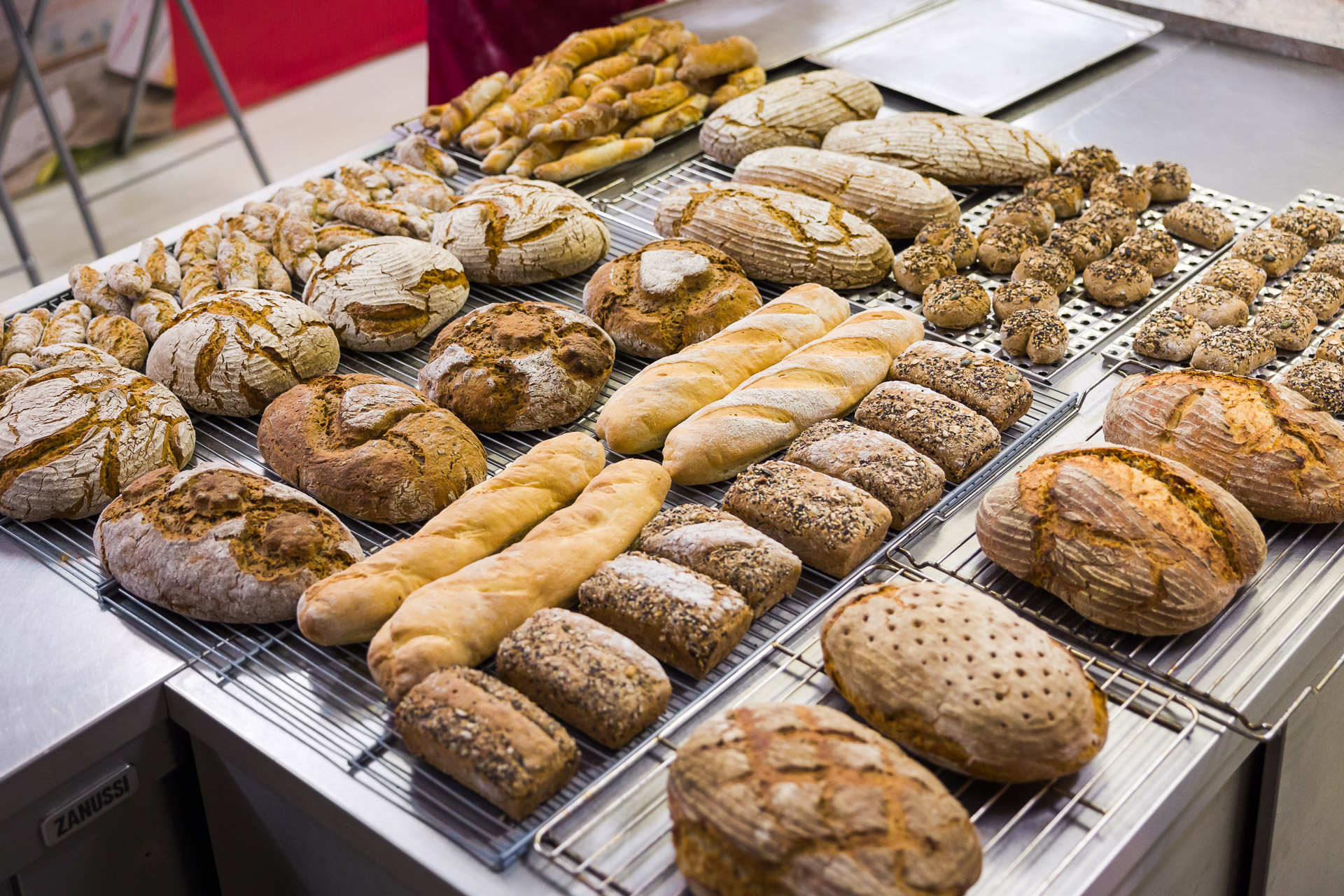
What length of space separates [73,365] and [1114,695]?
6.58 ft

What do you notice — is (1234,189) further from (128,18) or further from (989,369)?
(128,18)

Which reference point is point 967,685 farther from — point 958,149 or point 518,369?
point 958,149

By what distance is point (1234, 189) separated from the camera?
302cm

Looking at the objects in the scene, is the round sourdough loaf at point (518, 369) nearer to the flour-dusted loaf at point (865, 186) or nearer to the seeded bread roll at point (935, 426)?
the seeded bread roll at point (935, 426)

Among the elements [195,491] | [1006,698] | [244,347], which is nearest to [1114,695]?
[1006,698]

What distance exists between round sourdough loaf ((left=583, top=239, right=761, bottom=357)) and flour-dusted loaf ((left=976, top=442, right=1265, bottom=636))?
806 mm

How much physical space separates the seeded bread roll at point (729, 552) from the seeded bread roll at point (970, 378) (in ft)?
1.85

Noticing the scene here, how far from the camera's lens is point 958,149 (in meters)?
3.00

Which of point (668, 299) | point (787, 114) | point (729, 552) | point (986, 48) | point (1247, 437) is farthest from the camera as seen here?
point (986, 48)

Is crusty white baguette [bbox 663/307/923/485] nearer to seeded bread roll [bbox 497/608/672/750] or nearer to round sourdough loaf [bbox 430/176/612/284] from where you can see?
seeded bread roll [bbox 497/608/672/750]

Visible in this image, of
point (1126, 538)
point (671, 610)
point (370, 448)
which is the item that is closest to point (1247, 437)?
point (1126, 538)

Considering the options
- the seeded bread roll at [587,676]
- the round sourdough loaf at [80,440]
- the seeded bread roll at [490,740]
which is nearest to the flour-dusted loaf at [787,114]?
the round sourdough loaf at [80,440]

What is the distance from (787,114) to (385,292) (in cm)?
134

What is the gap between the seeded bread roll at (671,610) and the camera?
1.67 m
